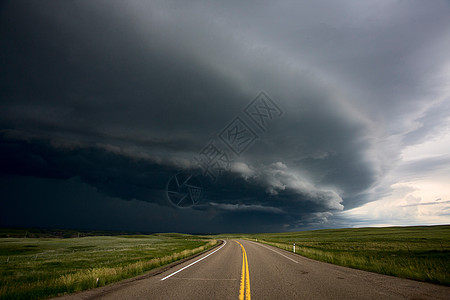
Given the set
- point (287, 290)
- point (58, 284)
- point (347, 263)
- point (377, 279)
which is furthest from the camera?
point (347, 263)

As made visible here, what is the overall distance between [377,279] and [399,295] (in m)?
2.99

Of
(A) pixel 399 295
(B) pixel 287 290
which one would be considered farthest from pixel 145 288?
(A) pixel 399 295

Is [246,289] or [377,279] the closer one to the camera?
[246,289]

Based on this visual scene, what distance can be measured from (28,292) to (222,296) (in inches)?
271

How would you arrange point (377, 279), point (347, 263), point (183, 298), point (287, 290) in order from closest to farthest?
1. point (183, 298)
2. point (287, 290)
3. point (377, 279)
4. point (347, 263)

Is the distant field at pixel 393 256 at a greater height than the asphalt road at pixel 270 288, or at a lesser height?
lesser

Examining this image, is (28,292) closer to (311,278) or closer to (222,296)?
(222,296)

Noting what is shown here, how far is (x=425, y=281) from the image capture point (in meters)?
9.32

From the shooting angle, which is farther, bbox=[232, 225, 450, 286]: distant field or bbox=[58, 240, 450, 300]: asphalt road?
bbox=[232, 225, 450, 286]: distant field

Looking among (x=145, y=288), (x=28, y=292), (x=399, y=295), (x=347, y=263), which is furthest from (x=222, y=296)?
(x=347, y=263)

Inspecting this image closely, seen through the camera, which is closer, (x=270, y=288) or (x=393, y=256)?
(x=270, y=288)

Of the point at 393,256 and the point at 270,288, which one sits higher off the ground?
the point at 270,288

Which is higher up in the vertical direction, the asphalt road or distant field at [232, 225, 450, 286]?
the asphalt road

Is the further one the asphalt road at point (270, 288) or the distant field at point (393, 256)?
the distant field at point (393, 256)
